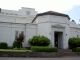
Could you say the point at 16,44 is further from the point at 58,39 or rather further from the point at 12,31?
the point at 58,39

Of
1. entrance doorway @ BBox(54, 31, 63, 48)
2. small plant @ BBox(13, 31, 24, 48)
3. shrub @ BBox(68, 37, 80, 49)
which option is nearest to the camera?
small plant @ BBox(13, 31, 24, 48)

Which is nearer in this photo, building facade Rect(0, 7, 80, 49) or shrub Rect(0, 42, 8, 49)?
shrub Rect(0, 42, 8, 49)

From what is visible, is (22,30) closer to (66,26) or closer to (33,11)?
(66,26)

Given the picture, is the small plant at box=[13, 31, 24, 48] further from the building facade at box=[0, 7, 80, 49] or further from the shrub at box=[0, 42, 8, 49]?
the shrub at box=[0, 42, 8, 49]

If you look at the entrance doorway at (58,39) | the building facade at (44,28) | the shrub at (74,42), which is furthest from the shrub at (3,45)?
the shrub at (74,42)

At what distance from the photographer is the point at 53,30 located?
3509cm

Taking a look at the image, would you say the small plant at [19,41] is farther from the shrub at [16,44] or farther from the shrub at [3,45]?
the shrub at [3,45]

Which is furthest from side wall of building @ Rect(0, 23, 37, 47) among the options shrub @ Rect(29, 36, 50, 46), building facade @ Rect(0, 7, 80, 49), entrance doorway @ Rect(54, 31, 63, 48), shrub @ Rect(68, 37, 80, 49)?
shrub @ Rect(68, 37, 80, 49)

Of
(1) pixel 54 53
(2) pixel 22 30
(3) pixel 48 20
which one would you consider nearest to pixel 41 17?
(3) pixel 48 20

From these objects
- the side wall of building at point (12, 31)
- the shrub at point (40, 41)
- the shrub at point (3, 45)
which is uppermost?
the side wall of building at point (12, 31)

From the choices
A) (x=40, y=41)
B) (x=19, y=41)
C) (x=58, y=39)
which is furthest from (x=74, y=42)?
(x=19, y=41)

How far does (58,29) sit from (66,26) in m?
1.93

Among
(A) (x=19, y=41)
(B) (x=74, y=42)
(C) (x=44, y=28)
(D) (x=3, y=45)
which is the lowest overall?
(D) (x=3, y=45)

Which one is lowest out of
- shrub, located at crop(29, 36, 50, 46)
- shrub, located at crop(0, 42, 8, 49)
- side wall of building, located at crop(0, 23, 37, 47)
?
shrub, located at crop(0, 42, 8, 49)
